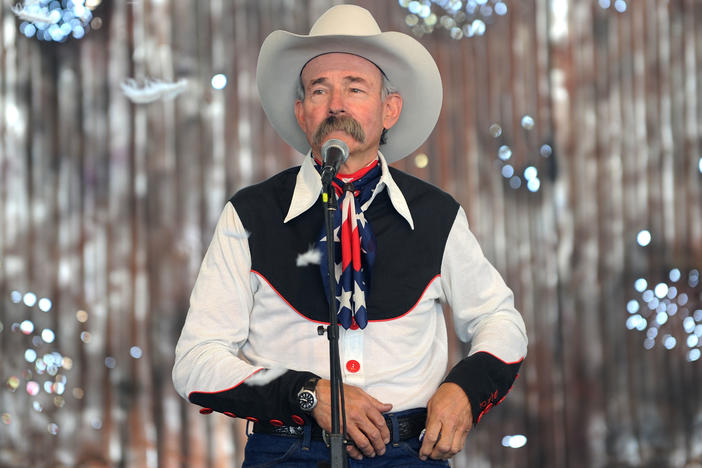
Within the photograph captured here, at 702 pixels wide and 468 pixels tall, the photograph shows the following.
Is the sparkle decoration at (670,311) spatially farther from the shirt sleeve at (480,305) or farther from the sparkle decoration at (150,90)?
the sparkle decoration at (150,90)

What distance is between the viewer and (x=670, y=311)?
388 cm

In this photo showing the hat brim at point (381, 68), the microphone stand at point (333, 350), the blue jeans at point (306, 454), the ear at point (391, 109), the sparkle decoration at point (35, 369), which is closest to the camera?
the microphone stand at point (333, 350)

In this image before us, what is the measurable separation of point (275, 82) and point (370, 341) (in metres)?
0.77

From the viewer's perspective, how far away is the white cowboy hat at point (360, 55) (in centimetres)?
207

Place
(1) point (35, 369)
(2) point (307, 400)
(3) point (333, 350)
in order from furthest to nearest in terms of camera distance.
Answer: (1) point (35, 369)
(2) point (307, 400)
(3) point (333, 350)

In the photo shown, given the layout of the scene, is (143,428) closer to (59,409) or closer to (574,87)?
(59,409)

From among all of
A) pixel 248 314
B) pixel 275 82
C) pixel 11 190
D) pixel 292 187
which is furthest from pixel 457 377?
pixel 11 190

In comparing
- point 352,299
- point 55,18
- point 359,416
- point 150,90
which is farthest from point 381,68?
point 55,18

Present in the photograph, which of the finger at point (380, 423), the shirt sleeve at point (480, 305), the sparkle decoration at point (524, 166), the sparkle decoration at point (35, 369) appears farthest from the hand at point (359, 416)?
the sparkle decoration at point (524, 166)

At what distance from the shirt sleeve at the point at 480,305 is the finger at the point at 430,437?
0.23 meters

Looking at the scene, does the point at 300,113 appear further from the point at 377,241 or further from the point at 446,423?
the point at 446,423

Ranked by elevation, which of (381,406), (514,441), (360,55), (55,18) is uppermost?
(55,18)

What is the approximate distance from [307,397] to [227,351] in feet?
0.84

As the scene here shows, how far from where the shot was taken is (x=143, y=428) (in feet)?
11.4
